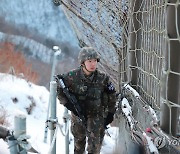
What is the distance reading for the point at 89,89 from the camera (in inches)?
81.0

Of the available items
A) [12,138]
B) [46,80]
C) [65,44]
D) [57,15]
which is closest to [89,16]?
[12,138]

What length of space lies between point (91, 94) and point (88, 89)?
29 millimetres

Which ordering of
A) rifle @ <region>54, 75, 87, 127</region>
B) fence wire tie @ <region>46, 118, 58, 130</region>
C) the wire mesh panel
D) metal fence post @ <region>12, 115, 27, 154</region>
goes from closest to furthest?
metal fence post @ <region>12, 115, 27, 154</region> < the wire mesh panel < fence wire tie @ <region>46, 118, 58, 130</region> < rifle @ <region>54, 75, 87, 127</region>

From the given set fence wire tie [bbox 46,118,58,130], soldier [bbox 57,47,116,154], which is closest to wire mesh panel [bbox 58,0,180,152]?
soldier [bbox 57,47,116,154]

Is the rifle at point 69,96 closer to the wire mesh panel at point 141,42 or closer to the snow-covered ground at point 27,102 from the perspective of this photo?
the wire mesh panel at point 141,42

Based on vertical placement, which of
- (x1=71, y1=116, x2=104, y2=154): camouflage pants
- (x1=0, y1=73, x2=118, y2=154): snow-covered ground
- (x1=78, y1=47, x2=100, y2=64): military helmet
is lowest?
(x1=0, y1=73, x2=118, y2=154): snow-covered ground

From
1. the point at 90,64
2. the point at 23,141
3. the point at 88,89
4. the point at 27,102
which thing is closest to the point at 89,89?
the point at 88,89

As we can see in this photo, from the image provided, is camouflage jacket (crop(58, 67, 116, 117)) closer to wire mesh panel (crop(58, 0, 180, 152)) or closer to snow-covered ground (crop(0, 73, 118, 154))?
wire mesh panel (crop(58, 0, 180, 152))

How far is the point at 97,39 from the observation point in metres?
3.06

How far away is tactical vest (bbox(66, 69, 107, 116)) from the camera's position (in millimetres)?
2055

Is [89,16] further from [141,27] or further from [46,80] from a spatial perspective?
[46,80]

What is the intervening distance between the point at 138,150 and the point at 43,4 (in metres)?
26.8

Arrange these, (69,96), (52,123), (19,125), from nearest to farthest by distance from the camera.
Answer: (19,125)
(52,123)
(69,96)

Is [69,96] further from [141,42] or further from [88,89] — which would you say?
[141,42]
